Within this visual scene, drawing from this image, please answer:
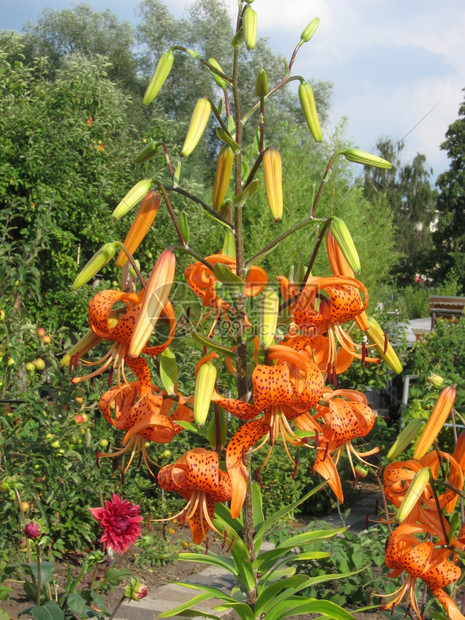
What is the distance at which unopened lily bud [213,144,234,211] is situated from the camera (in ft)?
3.55

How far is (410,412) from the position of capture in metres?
3.46

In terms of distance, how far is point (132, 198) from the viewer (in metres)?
1.05

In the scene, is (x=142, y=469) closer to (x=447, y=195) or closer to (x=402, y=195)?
(x=447, y=195)

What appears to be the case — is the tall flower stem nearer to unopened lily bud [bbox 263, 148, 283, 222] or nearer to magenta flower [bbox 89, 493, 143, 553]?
unopened lily bud [bbox 263, 148, 283, 222]

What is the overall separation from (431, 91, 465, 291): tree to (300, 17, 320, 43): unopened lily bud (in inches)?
785

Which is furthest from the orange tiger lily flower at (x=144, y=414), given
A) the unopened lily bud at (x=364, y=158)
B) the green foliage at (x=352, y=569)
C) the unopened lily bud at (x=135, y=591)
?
the green foliage at (x=352, y=569)

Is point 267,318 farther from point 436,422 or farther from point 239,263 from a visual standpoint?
point 436,422

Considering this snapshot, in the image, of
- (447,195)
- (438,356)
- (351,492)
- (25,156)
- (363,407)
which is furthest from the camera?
(447,195)

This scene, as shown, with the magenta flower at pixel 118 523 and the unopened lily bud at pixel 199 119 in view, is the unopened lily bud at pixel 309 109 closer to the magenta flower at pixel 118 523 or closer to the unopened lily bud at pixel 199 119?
the unopened lily bud at pixel 199 119

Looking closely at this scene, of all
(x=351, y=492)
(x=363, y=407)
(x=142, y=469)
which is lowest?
(x=351, y=492)

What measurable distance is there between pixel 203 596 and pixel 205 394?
477 millimetres

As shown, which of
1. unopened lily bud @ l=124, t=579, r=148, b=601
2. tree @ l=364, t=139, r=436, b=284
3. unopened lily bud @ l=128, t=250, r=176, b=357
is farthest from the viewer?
tree @ l=364, t=139, r=436, b=284

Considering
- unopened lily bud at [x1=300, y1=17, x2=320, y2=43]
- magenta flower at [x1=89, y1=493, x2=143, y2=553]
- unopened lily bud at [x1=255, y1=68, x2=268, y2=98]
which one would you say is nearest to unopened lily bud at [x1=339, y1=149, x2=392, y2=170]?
unopened lily bud at [x1=255, y1=68, x2=268, y2=98]

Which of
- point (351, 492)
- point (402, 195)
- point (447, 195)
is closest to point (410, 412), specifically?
point (351, 492)
